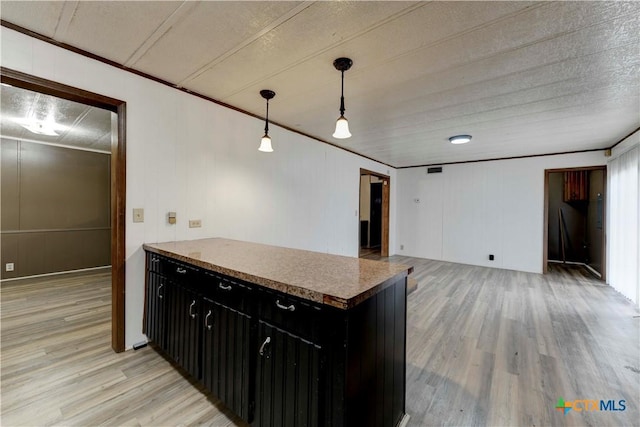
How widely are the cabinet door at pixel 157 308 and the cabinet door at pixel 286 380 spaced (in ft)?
3.84

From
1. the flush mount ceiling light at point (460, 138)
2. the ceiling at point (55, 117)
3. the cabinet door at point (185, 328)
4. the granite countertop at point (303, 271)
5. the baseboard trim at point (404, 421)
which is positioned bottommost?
the baseboard trim at point (404, 421)

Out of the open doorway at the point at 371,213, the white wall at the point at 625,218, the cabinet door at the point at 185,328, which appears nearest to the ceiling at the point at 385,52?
the white wall at the point at 625,218

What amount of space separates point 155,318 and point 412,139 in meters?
4.03

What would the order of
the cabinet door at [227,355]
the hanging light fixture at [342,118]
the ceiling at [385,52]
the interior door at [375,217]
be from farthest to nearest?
the interior door at [375,217] < the hanging light fixture at [342,118] < the ceiling at [385,52] < the cabinet door at [227,355]

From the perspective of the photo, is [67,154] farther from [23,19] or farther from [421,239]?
[421,239]

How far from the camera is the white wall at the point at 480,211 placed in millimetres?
5234

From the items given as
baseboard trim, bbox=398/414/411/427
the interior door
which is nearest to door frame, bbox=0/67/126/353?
baseboard trim, bbox=398/414/411/427

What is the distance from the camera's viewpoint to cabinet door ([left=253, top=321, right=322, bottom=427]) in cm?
113

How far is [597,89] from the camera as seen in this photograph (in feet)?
7.88

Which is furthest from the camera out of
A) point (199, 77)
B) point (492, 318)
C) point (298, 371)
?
point (492, 318)

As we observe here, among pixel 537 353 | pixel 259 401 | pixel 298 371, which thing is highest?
pixel 298 371

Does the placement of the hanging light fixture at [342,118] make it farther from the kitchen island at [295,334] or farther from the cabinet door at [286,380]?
the cabinet door at [286,380]

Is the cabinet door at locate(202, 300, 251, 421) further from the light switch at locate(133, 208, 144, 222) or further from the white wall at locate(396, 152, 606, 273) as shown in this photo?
the white wall at locate(396, 152, 606, 273)

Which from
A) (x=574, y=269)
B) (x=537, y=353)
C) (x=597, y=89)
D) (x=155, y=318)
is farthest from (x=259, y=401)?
(x=574, y=269)
